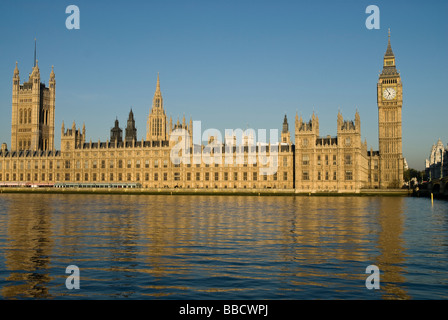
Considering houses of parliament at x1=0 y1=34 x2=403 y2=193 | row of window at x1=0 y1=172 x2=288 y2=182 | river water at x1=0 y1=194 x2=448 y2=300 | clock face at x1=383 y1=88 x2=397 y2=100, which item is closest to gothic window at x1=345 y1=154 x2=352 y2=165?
houses of parliament at x1=0 y1=34 x2=403 y2=193

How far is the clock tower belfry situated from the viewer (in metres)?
140

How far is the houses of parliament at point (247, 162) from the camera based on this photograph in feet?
425

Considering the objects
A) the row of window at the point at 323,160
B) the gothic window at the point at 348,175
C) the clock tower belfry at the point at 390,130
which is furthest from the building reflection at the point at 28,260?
the clock tower belfry at the point at 390,130

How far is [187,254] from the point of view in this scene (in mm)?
26188

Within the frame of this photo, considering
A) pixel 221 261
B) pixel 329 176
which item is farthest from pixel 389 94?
pixel 221 261

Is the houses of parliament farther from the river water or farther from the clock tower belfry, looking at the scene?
the river water

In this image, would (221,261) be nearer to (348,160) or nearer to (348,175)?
(348,175)

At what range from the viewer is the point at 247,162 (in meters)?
138

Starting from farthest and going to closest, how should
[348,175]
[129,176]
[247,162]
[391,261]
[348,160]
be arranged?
[129,176] < [247,162] < [348,160] < [348,175] < [391,261]

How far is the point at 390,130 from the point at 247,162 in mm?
44847

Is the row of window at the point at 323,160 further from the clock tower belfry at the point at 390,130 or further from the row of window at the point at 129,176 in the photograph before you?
the clock tower belfry at the point at 390,130

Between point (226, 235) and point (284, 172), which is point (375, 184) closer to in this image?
point (284, 172)

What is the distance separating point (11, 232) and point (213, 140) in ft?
380
